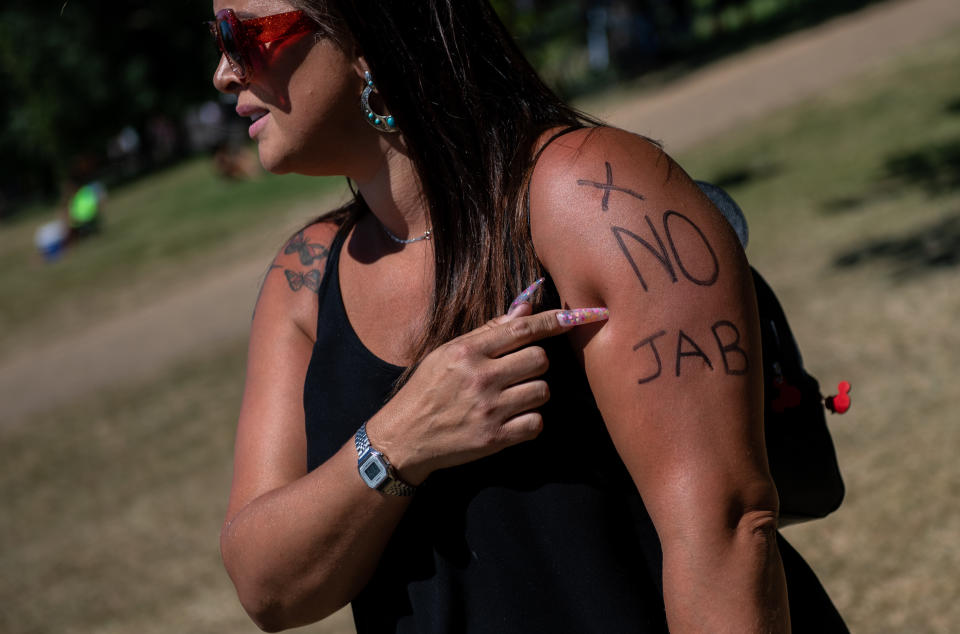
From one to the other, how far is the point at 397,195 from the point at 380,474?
1.49ft

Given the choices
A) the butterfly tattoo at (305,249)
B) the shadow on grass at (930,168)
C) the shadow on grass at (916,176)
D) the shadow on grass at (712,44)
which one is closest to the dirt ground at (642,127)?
the shadow on grass at (712,44)

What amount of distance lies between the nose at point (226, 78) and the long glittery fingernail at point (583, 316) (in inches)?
26.5

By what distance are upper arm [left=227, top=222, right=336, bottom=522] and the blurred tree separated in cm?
2973

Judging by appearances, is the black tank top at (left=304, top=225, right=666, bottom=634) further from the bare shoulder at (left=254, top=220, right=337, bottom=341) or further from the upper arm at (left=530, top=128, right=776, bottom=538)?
the bare shoulder at (left=254, top=220, right=337, bottom=341)

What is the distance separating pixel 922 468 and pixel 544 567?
332cm

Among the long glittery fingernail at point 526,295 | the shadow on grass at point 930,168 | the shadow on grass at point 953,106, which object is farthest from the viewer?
the shadow on grass at point 953,106

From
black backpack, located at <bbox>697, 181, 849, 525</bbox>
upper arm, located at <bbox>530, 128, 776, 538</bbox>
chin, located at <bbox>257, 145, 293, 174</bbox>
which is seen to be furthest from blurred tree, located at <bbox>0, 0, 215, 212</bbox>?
upper arm, located at <bbox>530, 128, 776, 538</bbox>

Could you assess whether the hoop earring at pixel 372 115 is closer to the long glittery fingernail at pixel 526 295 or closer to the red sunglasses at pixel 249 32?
the red sunglasses at pixel 249 32

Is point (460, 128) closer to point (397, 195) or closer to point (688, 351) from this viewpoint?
point (397, 195)

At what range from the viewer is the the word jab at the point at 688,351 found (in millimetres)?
1274

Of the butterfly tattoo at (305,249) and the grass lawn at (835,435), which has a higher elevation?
the butterfly tattoo at (305,249)

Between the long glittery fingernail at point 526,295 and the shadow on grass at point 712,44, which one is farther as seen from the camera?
the shadow on grass at point 712,44

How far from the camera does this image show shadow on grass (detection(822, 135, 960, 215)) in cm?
774

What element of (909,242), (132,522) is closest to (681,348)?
(132,522)
